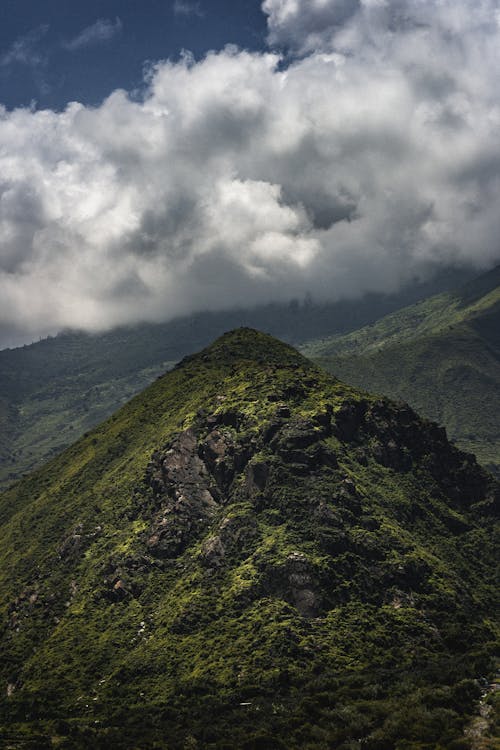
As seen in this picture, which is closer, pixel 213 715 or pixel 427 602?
pixel 213 715

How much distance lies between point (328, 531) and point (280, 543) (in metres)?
15.1

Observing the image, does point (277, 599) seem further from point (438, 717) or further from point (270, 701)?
point (438, 717)

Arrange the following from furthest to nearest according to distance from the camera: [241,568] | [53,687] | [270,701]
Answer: [241,568], [53,687], [270,701]

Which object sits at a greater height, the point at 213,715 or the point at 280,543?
the point at 280,543

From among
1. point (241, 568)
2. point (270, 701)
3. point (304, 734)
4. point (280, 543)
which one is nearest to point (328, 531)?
point (280, 543)

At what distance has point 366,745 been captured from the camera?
11056 centimetres

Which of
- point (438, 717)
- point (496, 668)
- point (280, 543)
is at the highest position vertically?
point (280, 543)

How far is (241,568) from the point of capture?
198 meters

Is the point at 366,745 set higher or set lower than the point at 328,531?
lower

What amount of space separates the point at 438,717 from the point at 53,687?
104m

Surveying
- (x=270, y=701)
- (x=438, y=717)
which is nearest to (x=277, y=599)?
(x=270, y=701)

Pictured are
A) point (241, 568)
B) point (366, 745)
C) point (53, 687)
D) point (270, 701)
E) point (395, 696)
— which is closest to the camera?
point (366, 745)

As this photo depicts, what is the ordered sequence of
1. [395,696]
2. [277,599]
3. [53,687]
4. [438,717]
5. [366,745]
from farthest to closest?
[277,599]
[53,687]
[395,696]
[438,717]
[366,745]

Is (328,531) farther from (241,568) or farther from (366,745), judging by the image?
(366,745)
